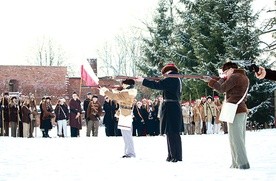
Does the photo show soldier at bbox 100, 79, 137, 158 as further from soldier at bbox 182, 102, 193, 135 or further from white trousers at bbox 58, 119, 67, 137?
soldier at bbox 182, 102, 193, 135

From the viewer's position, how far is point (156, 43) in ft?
139

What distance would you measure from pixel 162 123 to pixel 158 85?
735mm

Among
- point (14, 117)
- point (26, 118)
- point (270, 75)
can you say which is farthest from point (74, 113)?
point (270, 75)

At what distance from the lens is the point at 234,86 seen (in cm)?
945

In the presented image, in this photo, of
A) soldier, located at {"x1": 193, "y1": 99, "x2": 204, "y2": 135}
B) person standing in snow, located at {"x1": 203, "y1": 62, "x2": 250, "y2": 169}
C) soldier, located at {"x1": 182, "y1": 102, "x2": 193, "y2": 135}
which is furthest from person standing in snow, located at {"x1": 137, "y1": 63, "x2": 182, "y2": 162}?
soldier, located at {"x1": 182, "y1": 102, "x2": 193, "y2": 135}

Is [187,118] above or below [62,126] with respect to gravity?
above

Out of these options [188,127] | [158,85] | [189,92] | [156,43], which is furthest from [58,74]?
[158,85]

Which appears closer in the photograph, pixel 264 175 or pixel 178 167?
pixel 264 175

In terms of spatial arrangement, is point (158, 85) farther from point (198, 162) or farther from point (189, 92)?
point (189, 92)

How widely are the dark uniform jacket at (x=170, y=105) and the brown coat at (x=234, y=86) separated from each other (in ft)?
4.88

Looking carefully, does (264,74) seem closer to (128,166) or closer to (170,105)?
(128,166)

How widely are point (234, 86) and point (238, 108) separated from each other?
1.23 feet

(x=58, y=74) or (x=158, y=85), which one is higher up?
(x=58, y=74)

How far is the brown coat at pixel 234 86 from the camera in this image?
9383mm
